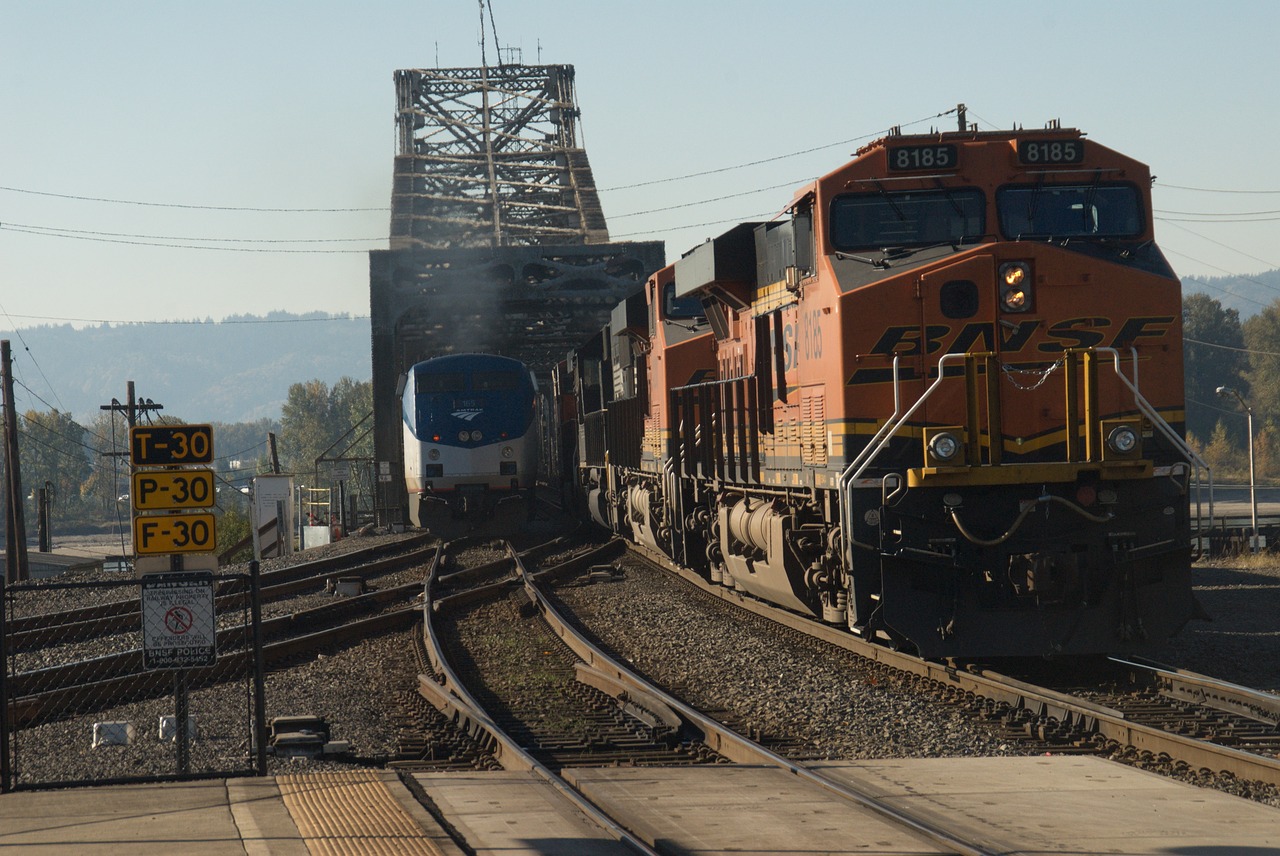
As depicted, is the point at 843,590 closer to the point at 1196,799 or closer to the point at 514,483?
the point at 1196,799

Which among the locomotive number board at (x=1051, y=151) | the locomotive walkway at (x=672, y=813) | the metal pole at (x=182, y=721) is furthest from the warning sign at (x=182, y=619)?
the locomotive number board at (x=1051, y=151)

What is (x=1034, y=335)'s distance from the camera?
10375 millimetres

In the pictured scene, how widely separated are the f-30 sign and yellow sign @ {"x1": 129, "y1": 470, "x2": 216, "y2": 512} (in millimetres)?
77

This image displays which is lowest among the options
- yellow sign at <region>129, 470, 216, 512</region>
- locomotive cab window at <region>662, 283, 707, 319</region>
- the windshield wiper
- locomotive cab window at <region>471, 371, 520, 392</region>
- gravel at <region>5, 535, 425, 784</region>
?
gravel at <region>5, 535, 425, 784</region>

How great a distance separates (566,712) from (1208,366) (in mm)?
99510

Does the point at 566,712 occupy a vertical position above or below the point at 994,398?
below

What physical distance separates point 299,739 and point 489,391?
63.2 ft

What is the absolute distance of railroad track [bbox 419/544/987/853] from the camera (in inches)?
305

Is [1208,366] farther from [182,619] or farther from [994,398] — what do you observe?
[182,619]

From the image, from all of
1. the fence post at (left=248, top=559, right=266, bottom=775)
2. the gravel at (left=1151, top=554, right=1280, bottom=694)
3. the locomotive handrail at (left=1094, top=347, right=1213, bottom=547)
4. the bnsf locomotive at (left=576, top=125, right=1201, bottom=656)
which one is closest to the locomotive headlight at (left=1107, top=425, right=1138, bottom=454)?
the bnsf locomotive at (left=576, top=125, right=1201, bottom=656)

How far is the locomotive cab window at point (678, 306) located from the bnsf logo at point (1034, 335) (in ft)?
25.2

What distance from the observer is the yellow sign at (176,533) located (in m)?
8.78

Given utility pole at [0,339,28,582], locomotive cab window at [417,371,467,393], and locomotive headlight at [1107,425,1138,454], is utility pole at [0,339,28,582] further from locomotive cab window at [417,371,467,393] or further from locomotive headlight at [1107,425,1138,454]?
locomotive headlight at [1107,425,1138,454]

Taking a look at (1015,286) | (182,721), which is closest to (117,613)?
(182,721)
